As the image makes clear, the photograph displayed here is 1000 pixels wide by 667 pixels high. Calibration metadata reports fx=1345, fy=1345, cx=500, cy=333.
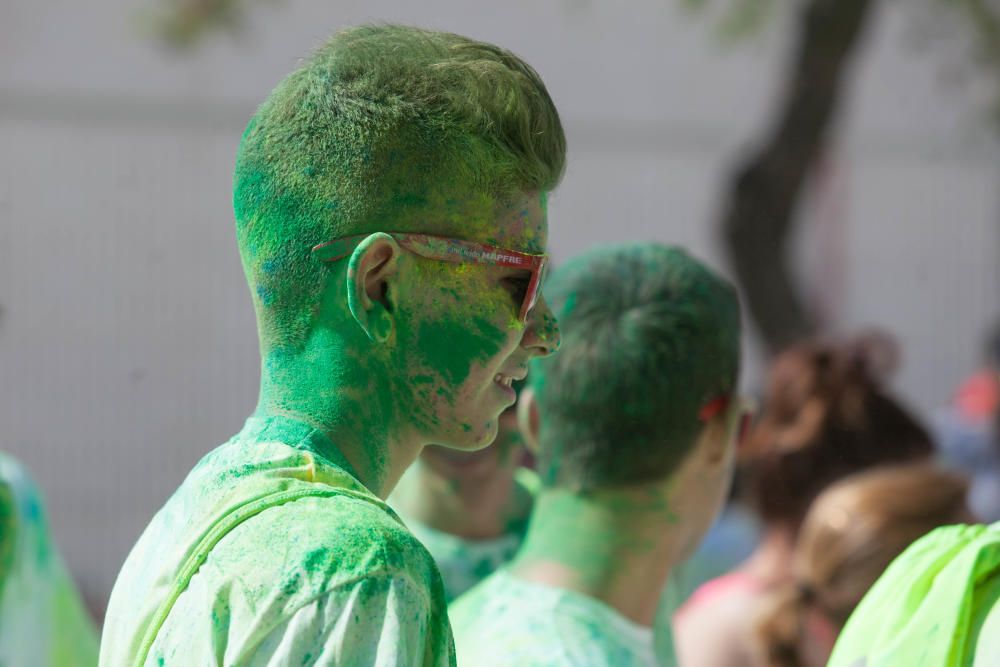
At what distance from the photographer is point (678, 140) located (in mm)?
9852

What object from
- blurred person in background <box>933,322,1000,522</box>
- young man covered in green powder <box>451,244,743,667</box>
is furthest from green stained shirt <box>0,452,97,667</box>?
blurred person in background <box>933,322,1000,522</box>

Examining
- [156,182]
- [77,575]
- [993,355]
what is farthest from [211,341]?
[993,355]

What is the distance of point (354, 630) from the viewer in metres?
1.16

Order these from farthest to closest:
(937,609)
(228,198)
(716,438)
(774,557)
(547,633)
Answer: (228,198) → (774,557) → (716,438) → (547,633) → (937,609)

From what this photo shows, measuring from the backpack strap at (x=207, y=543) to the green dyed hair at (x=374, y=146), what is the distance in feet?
0.74

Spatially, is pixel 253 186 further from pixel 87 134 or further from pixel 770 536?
pixel 87 134

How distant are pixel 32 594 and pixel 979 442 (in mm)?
5079

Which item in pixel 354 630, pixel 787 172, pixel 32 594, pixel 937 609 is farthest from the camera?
pixel 787 172

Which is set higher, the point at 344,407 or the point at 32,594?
the point at 344,407

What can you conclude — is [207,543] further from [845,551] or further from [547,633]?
[845,551]

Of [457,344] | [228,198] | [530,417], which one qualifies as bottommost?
Result: [228,198]

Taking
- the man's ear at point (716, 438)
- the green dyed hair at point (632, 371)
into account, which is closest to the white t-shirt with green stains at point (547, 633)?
the green dyed hair at point (632, 371)

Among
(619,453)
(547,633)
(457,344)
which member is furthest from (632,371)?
(457,344)

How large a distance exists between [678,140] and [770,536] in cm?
638
